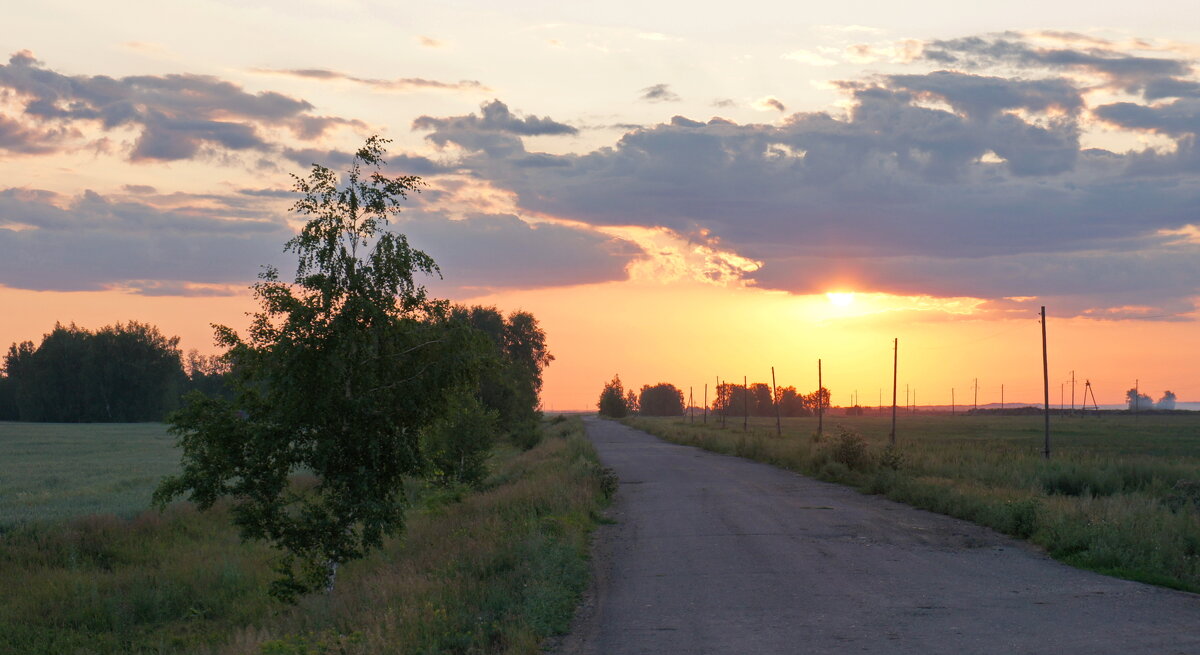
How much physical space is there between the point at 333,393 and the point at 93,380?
117179 millimetres

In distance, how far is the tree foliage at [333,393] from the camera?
1201cm

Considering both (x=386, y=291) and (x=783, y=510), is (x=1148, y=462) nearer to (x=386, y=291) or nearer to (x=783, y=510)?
(x=783, y=510)

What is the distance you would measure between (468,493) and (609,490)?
5.44 metres

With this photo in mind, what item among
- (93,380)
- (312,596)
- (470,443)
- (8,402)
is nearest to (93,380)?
(93,380)

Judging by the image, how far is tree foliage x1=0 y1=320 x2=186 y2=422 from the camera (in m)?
112

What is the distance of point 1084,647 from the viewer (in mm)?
8047

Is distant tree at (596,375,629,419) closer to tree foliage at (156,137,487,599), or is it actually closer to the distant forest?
the distant forest

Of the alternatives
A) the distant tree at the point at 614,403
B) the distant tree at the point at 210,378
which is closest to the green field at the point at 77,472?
the distant tree at the point at 210,378

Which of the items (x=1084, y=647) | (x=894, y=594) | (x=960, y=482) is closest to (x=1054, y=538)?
(x=894, y=594)

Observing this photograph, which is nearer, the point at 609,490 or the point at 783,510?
the point at 783,510

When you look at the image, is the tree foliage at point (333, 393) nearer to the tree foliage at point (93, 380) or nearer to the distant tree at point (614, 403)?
the tree foliage at point (93, 380)

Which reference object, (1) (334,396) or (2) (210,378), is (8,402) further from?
(1) (334,396)

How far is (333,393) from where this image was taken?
39.0ft

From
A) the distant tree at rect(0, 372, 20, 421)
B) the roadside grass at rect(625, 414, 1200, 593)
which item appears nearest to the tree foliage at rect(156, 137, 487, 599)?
the roadside grass at rect(625, 414, 1200, 593)
